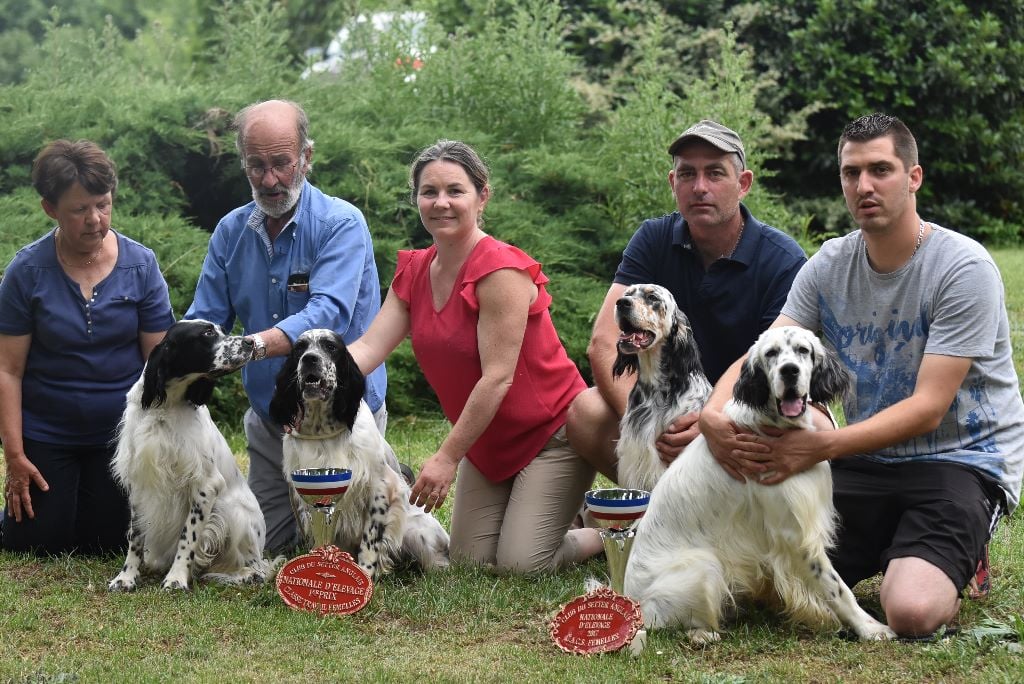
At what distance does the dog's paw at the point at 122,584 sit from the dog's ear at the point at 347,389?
3.06 ft

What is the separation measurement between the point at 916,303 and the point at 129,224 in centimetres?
486

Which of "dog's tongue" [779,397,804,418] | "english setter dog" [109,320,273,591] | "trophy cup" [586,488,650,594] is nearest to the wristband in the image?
"english setter dog" [109,320,273,591]

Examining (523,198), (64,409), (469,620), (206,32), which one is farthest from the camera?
(206,32)

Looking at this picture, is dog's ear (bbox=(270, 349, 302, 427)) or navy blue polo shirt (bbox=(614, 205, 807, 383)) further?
navy blue polo shirt (bbox=(614, 205, 807, 383))

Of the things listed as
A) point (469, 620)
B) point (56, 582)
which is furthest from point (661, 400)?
point (56, 582)

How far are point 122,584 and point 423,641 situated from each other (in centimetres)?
124

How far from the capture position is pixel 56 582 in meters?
4.34

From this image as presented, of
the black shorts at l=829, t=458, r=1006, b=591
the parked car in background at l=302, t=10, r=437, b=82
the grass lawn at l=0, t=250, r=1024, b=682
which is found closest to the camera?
the grass lawn at l=0, t=250, r=1024, b=682

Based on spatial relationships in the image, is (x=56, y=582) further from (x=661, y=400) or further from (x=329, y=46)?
(x=329, y=46)

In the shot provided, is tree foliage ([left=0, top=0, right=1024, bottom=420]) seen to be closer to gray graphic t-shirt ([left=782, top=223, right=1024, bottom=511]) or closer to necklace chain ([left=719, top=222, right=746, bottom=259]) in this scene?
necklace chain ([left=719, top=222, right=746, bottom=259])

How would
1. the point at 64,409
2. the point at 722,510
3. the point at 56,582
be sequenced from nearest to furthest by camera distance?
the point at 722,510, the point at 56,582, the point at 64,409

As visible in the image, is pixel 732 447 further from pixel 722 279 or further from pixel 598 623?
pixel 722 279

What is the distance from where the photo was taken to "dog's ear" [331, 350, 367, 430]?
4.05 m

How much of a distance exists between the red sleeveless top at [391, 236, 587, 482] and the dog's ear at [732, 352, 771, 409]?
109 cm
